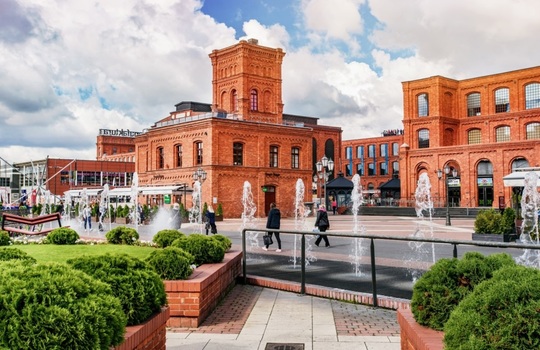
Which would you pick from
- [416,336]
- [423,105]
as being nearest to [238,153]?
[423,105]

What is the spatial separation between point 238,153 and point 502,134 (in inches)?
1244

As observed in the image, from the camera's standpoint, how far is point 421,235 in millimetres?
26406

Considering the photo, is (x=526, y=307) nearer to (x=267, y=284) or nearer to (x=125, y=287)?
(x=125, y=287)

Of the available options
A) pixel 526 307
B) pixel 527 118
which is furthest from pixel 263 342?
pixel 527 118

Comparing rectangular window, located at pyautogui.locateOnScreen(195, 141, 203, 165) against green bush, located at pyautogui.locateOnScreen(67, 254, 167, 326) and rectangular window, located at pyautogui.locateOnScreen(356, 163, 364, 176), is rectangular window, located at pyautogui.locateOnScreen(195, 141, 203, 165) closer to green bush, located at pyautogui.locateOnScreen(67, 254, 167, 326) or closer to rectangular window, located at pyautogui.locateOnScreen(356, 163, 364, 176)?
green bush, located at pyautogui.locateOnScreen(67, 254, 167, 326)

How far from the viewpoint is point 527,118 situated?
5516 cm

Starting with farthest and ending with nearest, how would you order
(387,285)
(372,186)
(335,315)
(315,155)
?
1. (372,186)
2. (315,155)
3. (387,285)
4. (335,315)

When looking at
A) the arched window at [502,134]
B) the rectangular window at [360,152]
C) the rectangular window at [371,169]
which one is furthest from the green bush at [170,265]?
the rectangular window at [360,152]

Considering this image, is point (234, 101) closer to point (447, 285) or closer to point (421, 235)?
point (421, 235)

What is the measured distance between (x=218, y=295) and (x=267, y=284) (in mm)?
1707

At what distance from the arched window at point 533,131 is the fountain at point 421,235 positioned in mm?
11735

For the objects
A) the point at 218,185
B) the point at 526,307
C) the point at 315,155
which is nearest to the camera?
the point at 526,307

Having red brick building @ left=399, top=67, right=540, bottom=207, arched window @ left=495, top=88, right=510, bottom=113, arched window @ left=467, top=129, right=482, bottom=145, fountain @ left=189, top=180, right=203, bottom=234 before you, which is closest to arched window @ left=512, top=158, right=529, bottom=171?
red brick building @ left=399, top=67, right=540, bottom=207

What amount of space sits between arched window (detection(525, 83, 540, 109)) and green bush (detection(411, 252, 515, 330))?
58006 mm
